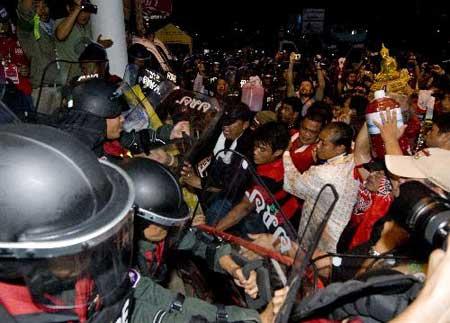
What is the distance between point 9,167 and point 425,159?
63.6 inches

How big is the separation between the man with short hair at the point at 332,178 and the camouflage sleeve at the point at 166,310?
594 millimetres

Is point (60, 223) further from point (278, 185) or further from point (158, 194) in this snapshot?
point (278, 185)

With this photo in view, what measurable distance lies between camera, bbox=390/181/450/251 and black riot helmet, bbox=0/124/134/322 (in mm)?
949

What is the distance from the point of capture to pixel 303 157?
377 centimetres

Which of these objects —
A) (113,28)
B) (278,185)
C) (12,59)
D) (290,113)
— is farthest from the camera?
(113,28)

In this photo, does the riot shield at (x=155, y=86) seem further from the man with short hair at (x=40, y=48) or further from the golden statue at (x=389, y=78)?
the golden statue at (x=389, y=78)

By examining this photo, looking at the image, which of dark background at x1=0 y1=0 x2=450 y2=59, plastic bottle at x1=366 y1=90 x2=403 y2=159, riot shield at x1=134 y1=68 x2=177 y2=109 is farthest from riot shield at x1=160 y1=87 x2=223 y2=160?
dark background at x1=0 y1=0 x2=450 y2=59

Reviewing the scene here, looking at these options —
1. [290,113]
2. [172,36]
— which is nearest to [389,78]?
[290,113]

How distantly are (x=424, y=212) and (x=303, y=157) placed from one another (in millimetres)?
2346

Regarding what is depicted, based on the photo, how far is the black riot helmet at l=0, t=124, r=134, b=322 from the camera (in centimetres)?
129

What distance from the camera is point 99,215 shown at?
1390 millimetres

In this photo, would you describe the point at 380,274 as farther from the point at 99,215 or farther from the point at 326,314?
the point at 99,215

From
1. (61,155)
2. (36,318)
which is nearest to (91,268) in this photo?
(36,318)

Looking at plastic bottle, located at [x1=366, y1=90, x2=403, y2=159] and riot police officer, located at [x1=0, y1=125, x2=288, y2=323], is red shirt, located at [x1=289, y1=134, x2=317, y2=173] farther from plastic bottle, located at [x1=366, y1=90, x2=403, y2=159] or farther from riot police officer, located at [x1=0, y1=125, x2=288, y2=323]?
riot police officer, located at [x1=0, y1=125, x2=288, y2=323]
